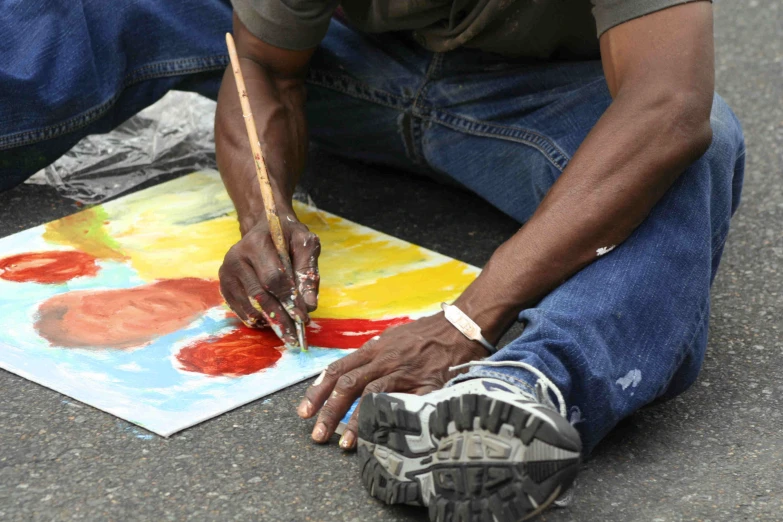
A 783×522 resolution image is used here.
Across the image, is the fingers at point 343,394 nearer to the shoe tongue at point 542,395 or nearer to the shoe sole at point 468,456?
the shoe sole at point 468,456

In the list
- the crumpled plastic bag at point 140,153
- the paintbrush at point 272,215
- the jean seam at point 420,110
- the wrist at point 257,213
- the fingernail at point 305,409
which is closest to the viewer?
the fingernail at point 305,409

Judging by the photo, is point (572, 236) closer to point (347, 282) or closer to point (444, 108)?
point (347, 282)

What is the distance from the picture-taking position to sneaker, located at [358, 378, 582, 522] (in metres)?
1.25

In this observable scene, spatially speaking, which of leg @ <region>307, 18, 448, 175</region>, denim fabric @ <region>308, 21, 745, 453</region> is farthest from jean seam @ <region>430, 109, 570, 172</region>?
leg @ <region>307, 18, 448, 175</region>

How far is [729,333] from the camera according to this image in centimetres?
204

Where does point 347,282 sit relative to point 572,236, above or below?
below

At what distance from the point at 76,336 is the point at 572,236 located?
0.91 meters

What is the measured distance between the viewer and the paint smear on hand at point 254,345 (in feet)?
5.91

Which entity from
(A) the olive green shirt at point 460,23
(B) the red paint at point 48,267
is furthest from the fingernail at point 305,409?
(A) the olive green shirt at point 460,23

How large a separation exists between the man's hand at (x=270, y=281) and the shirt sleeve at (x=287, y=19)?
48 centimetres

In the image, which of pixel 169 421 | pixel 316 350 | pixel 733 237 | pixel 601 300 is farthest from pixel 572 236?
pixel 733 237

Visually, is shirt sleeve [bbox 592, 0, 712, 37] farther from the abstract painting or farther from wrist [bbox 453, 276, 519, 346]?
the abstract painting

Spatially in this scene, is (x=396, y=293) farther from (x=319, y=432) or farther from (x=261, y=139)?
(x=319, y=432)

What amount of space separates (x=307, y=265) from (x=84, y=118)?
0.92 metres
